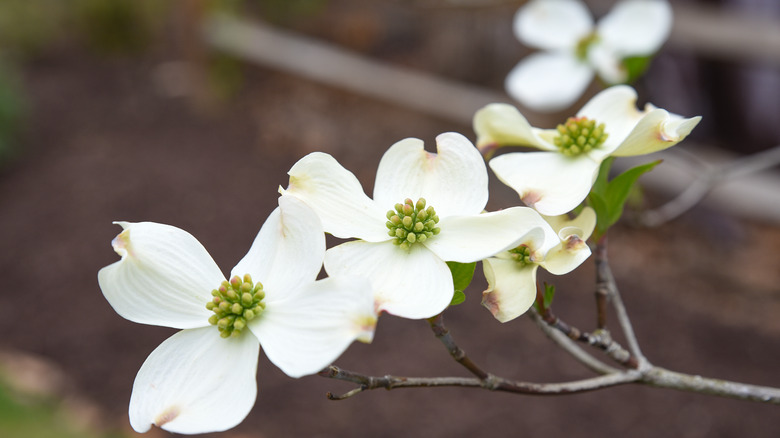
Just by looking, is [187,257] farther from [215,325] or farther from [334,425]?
[334,425]

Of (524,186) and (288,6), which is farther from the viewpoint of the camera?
(288,6)

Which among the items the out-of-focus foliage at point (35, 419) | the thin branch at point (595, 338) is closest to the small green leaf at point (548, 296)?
the thin branch at point (595, 338)

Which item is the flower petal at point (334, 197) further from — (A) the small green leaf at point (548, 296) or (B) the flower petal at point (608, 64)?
(B) the flower petal at point (608, 64)

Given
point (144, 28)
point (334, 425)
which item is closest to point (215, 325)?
point (334, 425)

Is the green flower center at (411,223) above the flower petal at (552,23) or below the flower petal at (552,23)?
below

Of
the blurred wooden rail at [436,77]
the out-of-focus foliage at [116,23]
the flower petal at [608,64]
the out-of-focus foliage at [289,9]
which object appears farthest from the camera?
the out-of-focus foliage at [116,23]

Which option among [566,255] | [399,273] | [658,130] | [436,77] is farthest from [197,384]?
[436,77]
